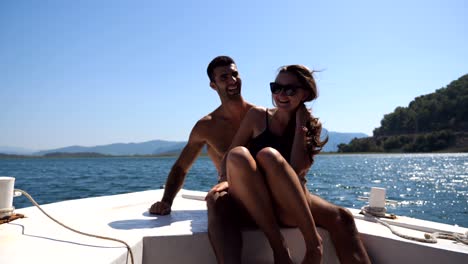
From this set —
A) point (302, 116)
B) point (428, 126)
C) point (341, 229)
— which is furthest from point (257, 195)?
point (428, 126)

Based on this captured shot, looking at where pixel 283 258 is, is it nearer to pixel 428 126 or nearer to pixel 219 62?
pixel 219 62

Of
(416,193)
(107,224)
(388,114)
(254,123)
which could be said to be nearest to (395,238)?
(254,123)

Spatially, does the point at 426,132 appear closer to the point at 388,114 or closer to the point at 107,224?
the point at 388,114

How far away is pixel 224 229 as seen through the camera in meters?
1.81

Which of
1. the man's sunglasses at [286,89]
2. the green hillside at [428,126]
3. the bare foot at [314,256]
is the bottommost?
the bare foot at [314,256]

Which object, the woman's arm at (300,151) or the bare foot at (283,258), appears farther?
the woman's arm at (300,151)

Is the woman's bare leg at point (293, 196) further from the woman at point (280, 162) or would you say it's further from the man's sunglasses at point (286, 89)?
the man's sunglasses at point (286, 89)

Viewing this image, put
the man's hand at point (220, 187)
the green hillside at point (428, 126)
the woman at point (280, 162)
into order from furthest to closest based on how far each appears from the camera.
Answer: the green hillside at point (428, 126), the man's hand at point (220, 187), the woman at point (280, 162)

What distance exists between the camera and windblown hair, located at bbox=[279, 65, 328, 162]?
2.11 meters

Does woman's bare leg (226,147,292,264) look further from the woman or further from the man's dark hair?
the man's dark hair

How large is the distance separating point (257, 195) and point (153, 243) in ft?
2.08

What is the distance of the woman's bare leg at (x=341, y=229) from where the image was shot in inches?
71.5

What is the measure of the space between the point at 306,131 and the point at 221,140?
99 centimetres

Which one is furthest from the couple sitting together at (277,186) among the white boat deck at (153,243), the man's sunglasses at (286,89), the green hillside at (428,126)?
the green hillside at (428,126)
